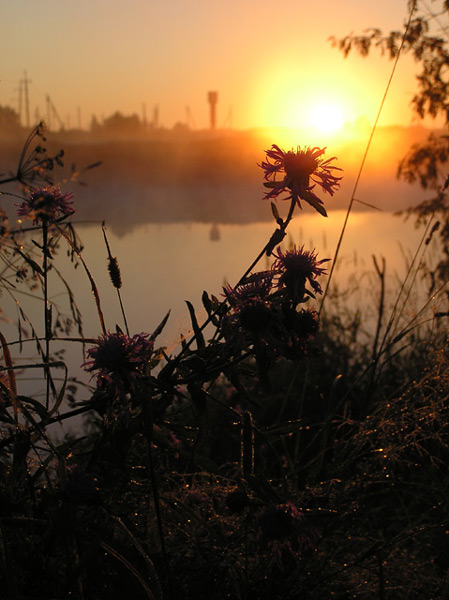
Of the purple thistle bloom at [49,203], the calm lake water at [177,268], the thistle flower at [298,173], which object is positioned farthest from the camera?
the calm lake water at [177,268]

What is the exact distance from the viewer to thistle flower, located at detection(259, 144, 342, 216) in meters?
1.12

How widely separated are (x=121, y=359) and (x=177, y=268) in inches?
227

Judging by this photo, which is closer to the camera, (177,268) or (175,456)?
(175,456)

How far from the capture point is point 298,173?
1130mm

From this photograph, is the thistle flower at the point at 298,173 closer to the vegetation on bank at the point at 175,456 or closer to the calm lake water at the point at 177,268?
the vegetation on bank at the point at 175,456

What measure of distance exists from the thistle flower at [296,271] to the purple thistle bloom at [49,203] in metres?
0.42

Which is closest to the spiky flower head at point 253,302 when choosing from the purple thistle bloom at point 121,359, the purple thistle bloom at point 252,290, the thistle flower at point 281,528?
the purple thistle bloom at point 252,290

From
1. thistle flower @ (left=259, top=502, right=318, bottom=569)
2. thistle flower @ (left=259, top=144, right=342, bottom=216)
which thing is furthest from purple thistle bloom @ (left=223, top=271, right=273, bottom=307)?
thistle flower @ (left=259, top=502, right=318, bottom=569)

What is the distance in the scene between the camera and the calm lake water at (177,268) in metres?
3.20

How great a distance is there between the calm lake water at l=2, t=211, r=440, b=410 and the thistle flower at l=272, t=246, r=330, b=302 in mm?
187

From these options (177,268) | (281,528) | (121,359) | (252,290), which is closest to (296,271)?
(252,290)

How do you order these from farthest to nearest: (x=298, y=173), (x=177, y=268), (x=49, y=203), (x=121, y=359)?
1. (x=177, y=268)
2. (x=49, y=203)
3. (x=298, y=173)
4. (x=121, y=359)

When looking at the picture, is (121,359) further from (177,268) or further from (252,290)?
(177,268)

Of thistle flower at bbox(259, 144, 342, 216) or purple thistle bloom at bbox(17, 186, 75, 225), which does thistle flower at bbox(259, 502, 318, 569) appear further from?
purple thistle bloom at bbox(17, 186, 75, 225)
